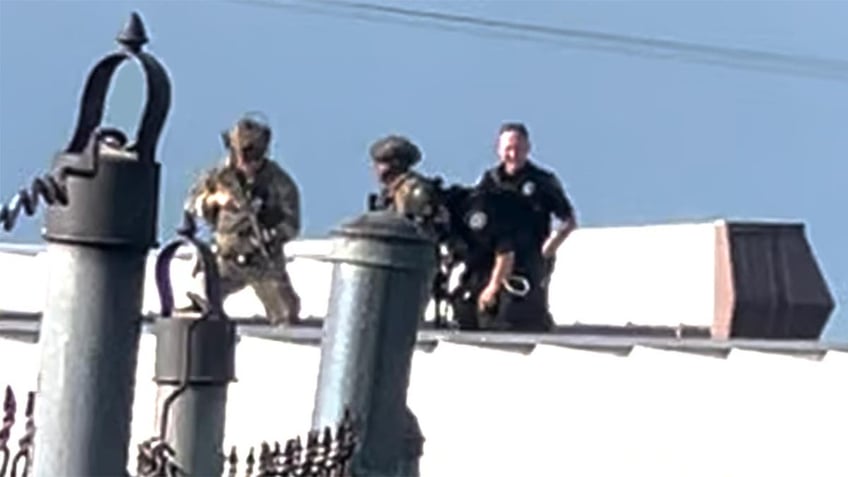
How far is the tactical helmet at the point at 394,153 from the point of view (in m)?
11.8

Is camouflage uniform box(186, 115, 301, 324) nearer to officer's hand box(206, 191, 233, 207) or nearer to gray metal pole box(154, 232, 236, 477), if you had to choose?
officer's hand box(206, 191, 233, 207)

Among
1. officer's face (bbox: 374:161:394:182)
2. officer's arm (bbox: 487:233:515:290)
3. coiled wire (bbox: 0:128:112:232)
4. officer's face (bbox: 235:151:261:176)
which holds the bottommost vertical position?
coiled wire (bbox: 0:128:112:232)

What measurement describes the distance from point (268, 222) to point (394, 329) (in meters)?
8.60

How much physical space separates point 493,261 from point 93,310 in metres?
9.86

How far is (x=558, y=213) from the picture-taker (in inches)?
520

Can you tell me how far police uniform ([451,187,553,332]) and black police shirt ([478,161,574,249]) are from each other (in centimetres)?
3

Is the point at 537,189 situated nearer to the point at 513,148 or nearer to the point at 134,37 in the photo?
the point at 513,148

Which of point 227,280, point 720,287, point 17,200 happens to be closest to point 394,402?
point 17,200

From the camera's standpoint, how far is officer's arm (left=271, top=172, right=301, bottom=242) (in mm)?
12656

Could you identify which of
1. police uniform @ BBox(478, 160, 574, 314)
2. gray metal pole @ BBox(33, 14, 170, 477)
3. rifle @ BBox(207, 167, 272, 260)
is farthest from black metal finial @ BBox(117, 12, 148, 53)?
police uniform @ BBox(478, 160, 574, 314)

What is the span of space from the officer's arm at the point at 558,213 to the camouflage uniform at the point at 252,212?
101 cm

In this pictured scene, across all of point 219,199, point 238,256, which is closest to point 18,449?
point 219,199

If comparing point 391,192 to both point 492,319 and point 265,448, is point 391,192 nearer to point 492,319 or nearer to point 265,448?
point 492,319

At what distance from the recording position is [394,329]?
409cm
